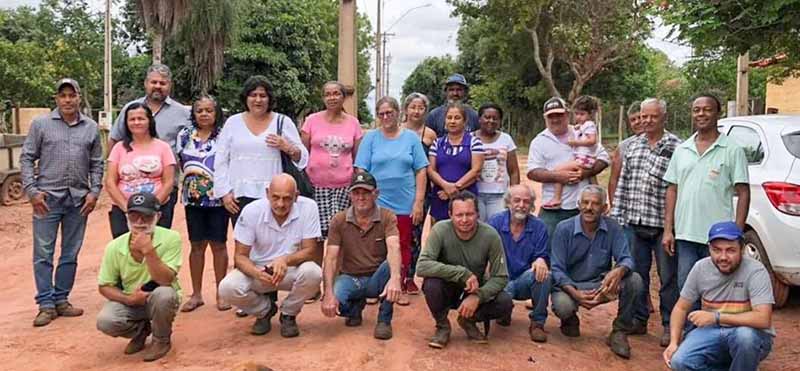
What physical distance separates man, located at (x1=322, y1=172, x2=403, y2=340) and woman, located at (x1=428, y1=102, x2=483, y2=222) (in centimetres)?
85

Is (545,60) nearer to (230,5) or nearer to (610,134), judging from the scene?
(610,134)

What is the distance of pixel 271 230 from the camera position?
4.92 m

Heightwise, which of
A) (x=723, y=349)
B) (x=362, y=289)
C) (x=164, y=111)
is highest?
(x=164, y=111)

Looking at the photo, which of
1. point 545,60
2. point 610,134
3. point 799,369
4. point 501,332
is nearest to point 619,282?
point 501,332

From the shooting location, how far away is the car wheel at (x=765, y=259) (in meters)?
5.83

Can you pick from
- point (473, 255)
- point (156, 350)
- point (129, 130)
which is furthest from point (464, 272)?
point (129, 130)

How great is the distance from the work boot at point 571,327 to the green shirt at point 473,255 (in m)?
0.66

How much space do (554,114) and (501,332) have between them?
5.72ft

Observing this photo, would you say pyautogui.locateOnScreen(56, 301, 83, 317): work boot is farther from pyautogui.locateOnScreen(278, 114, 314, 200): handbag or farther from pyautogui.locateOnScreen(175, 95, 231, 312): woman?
pyautogui.locateOnScreen(278, 114, 314, 200): handbag

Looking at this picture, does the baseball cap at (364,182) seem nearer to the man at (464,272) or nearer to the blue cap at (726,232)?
the man at (464,272)

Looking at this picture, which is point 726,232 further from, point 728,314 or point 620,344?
point 620,344

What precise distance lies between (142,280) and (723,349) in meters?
3.57

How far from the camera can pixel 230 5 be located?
80.9ft

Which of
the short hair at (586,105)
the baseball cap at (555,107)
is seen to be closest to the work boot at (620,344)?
the baseball cap at (555,107)
